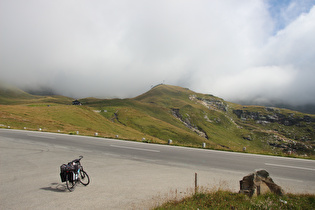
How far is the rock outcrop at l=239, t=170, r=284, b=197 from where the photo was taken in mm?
7016

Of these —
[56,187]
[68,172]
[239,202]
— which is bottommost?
[56,187]

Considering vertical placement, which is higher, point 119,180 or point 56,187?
point 119,180

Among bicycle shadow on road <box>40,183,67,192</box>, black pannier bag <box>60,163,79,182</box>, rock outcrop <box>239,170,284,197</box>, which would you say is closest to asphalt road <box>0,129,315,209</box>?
bicycle shadow on road <box>40,183,67,192</box>

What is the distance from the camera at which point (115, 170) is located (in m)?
10.9

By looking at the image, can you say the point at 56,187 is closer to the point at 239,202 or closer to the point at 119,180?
the point at 119,180

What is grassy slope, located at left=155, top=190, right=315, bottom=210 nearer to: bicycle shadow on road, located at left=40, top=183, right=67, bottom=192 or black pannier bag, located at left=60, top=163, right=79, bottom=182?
black pannier bag, located at left=60, top=163, right=79, bottom=182

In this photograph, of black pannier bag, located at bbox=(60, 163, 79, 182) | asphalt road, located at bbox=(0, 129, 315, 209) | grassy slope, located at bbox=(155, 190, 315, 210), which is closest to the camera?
grassy slope, located at bbox=(155, 190, 315, 210)

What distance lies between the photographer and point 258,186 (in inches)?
282

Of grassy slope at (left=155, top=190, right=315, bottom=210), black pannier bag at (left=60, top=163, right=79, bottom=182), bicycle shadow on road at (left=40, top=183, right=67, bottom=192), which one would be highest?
black pannier bag at (left=60, top=163, right=79, bottom=182)

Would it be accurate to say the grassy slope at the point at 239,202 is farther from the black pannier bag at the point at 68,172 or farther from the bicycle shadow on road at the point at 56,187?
the bicycle shadow on road at the point at 56,187

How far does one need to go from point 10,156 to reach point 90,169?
7.34 m

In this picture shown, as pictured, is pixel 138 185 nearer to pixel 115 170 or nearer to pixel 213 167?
pixel 115 170

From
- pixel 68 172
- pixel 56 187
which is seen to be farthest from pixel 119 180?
pixel 56 187

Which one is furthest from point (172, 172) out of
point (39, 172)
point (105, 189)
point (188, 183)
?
point (39, 172)
